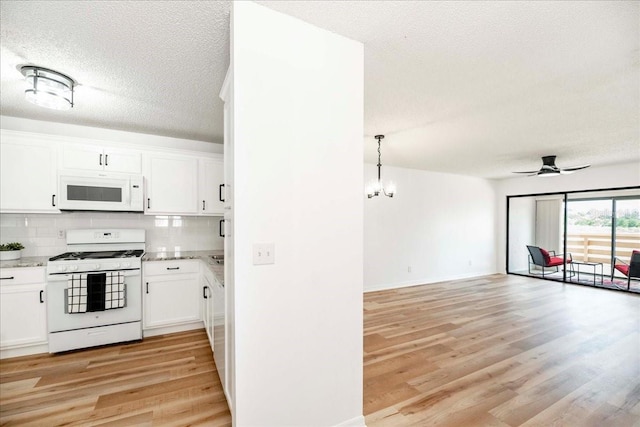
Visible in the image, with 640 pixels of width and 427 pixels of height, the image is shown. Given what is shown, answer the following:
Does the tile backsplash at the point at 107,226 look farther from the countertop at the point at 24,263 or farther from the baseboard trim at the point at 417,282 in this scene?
the baseboard trim at the point at 417,282

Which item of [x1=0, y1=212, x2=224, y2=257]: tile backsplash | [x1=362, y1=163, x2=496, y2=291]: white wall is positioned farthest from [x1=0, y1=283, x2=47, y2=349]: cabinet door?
[x1=362, y1=163, x2=496, y2=291]: white wall

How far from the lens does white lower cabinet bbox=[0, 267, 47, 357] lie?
9.20 ft

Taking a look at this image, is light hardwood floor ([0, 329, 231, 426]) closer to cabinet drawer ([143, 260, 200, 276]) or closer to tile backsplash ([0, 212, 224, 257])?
cabinet drawer ([143, 260, 200, 276])

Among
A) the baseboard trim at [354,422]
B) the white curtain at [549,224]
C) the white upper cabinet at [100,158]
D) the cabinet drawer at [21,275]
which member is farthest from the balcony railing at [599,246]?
the cabinet drawer at [21,275]

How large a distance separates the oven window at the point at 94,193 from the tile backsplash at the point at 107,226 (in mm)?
424

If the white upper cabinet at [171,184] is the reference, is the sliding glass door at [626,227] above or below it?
below

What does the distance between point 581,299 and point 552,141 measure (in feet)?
10.1

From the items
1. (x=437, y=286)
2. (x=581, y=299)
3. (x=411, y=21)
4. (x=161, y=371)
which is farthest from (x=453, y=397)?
(x=581, y=299)

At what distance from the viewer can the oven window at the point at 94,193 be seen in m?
3.17

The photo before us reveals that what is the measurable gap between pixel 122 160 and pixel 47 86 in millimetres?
1326

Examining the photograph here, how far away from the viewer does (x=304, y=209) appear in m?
1.70

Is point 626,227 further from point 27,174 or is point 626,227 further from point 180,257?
point 27,174

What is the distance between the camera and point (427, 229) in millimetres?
6512

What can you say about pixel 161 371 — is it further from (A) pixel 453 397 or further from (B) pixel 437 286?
(B) pixel 437 286
